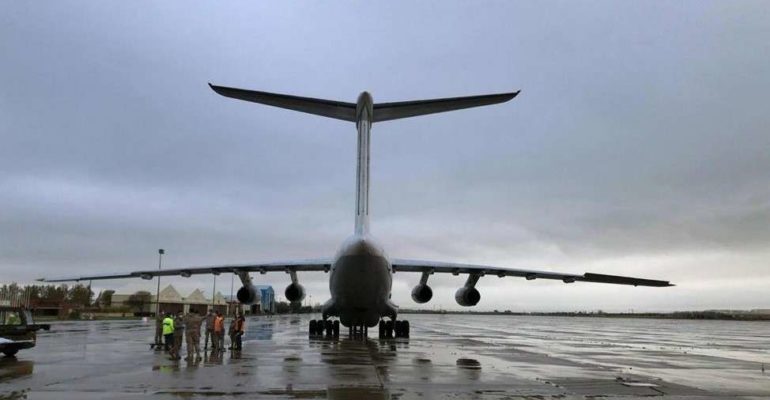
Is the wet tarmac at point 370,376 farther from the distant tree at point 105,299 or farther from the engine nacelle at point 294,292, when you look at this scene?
the distant tree at point 105,299

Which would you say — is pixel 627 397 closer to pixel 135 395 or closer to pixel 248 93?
pixel 135 395

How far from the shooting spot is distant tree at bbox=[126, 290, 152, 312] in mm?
86137

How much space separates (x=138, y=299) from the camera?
91000mm

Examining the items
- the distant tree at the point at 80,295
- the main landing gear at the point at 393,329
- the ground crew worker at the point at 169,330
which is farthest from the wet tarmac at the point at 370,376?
the distant tree at the point at 80,295

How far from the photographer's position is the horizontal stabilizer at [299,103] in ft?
53.7

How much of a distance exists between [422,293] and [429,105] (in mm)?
9721

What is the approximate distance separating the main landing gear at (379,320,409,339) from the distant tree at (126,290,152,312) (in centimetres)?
6778

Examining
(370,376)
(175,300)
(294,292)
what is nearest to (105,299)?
(175,300)

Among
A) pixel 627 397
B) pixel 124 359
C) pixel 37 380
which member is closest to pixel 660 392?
pixel 627 397

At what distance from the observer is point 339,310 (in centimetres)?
2141

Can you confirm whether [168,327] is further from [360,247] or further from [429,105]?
[429,105]

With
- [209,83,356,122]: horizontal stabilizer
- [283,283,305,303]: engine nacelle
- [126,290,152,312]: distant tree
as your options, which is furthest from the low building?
[209,83,356,122]: horizontal stabilizer

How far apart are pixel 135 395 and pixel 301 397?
7.70ft

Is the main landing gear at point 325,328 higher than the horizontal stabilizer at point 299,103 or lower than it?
lower
